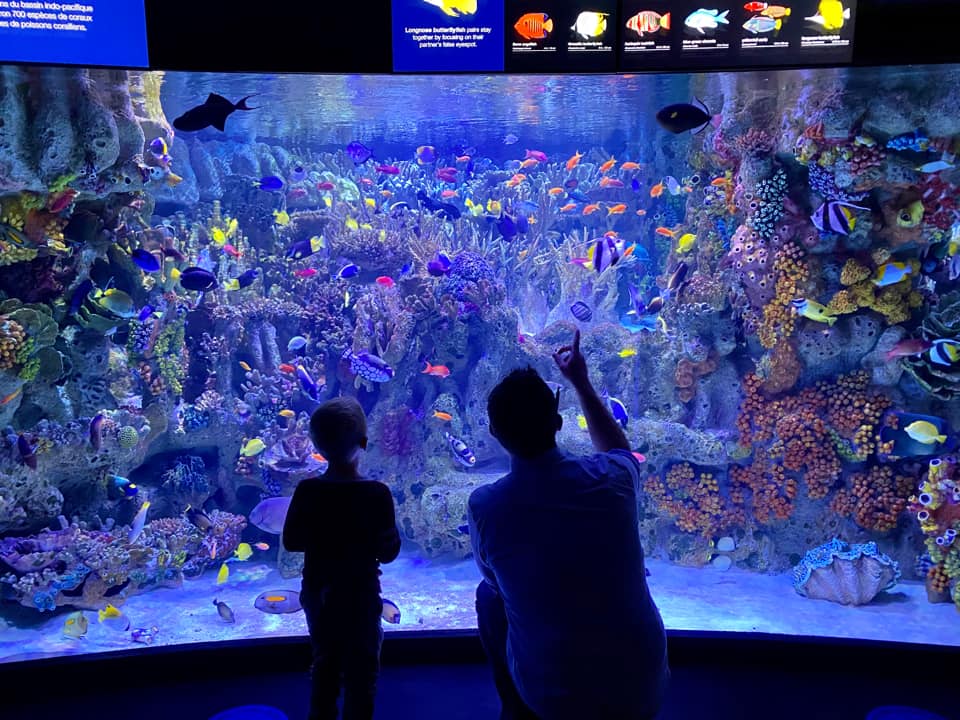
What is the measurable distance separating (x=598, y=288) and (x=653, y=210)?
5050mm

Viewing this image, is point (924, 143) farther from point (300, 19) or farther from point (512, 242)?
point (512, 242)

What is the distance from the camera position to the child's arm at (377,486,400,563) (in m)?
2.60

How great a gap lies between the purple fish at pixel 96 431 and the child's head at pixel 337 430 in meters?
4.16

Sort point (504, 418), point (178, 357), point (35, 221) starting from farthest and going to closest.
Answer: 1. point (178, 357)
2. point (35, 221)
3. point (504, 418)

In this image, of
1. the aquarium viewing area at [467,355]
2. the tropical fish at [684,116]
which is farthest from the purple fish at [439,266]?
the tropical fish at [684,116]

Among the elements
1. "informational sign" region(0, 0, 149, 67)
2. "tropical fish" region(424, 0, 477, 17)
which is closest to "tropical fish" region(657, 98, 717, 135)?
"tropical fish" region(424, 0, 477, 17)

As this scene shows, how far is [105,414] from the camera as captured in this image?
6.20m

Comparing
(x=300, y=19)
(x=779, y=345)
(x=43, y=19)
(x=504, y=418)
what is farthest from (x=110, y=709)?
(x=779, y=345)

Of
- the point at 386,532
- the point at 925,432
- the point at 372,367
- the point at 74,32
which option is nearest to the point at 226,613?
the point at 372,367

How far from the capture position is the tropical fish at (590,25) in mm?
3738

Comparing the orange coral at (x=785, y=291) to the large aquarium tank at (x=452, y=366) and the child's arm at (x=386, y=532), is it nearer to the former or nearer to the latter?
the large aquarium tank at (x=452, y=366)

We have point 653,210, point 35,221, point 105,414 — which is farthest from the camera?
point 653,210

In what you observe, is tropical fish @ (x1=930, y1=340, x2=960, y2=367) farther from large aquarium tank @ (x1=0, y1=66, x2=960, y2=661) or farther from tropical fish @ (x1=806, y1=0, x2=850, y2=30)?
tropical fish @ (x1=806, y1=0, x2=850, y2=30)

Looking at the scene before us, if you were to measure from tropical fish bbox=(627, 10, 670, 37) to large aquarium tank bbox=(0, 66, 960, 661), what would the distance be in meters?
0.71
